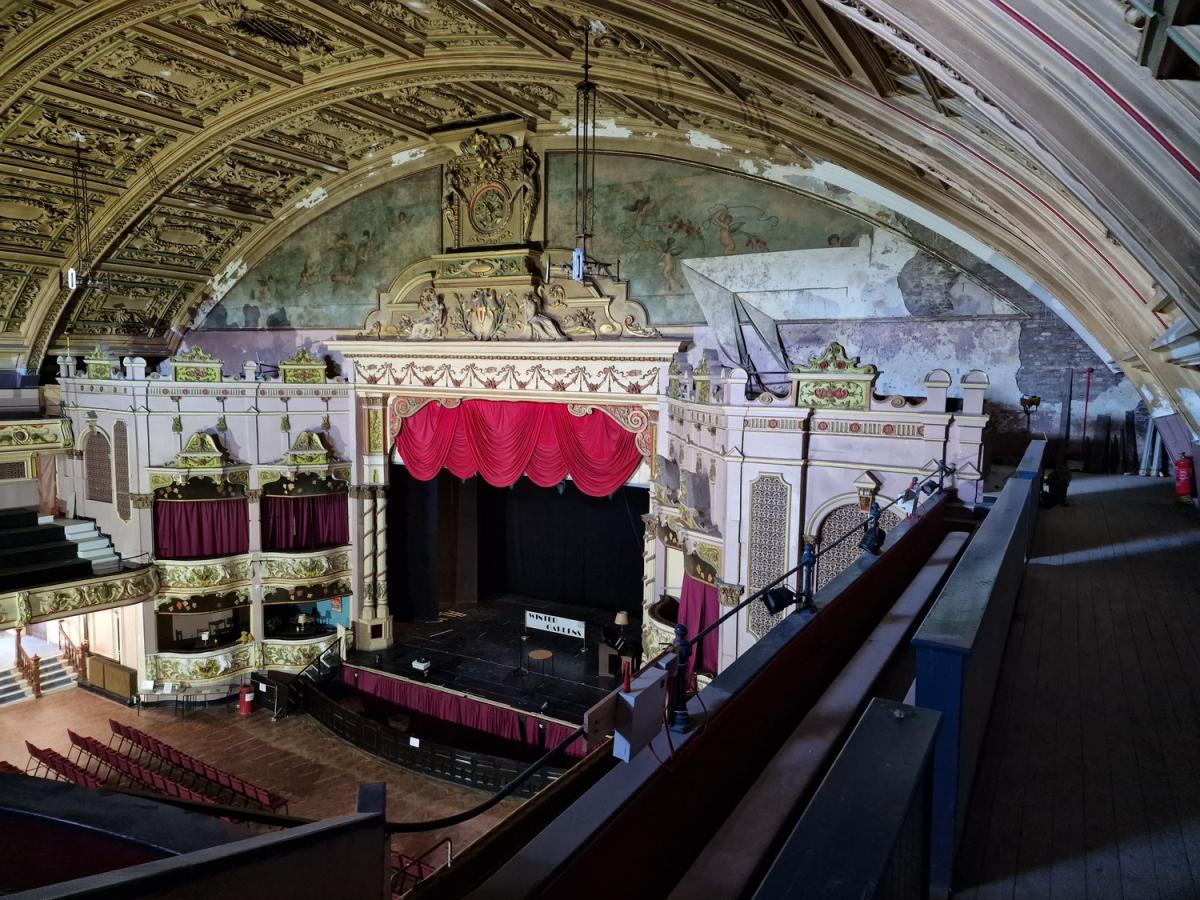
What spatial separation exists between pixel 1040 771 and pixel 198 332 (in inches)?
763

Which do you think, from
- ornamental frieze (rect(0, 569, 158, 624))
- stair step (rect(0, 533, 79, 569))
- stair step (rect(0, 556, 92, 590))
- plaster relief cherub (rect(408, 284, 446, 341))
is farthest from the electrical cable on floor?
stair step (rect(0, 533, 79, 569))

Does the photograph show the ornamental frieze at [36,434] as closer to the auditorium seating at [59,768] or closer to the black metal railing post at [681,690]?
the auditorium seating at [59,768]

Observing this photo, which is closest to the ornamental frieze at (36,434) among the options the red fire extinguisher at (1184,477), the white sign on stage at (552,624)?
the white sign on stage at (552,624)

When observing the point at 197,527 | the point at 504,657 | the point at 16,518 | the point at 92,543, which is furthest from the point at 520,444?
the point at 16,518

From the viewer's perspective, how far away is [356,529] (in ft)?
54.5

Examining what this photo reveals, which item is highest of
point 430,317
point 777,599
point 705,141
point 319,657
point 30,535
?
point 705,141

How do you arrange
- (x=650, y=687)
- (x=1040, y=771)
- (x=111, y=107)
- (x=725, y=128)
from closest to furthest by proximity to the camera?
(x=650, y=687), (x=1040, y=771), (x=725, y=128), (x=111, y=107)

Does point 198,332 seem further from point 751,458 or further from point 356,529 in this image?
point 751,458

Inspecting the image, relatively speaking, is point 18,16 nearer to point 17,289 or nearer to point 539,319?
point 17,289

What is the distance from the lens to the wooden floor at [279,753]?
11.5 m

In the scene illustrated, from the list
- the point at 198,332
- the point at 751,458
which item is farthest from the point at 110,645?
the point at 751,458

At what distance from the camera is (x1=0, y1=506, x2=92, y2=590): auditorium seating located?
46.8 ft

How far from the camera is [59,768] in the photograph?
1189cm

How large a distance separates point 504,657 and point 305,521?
532cm
